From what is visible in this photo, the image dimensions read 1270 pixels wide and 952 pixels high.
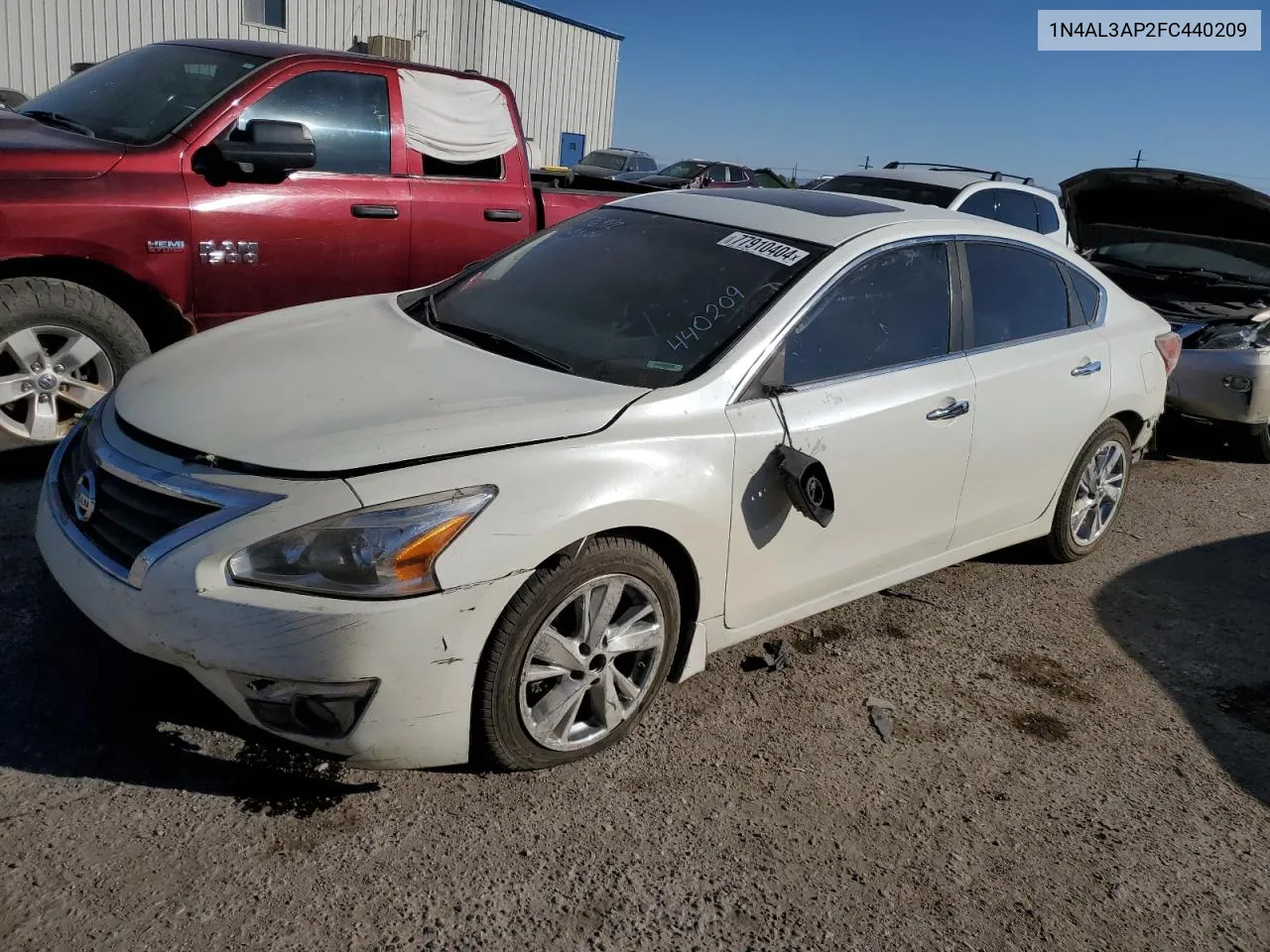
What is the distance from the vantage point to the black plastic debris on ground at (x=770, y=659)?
369 cm

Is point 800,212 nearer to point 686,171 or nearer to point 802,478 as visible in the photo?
point 802,478

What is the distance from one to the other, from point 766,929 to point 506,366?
5.59 ft

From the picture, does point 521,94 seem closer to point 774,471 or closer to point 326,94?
point 326,94

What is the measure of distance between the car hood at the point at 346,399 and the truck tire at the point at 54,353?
1.21 m

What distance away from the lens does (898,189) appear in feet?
31.2

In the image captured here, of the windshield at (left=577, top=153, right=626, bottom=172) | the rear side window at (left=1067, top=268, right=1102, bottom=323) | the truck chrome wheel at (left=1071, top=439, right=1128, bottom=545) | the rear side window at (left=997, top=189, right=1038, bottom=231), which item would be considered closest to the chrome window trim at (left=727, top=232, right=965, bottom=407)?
the rear side window at (left=1067, top=268, right=1102, bottom=323)

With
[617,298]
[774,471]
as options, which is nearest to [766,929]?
[774,471]

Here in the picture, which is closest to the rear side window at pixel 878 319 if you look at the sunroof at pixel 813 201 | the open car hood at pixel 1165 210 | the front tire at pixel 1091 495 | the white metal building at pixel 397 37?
the sunroof at pixel 813 201

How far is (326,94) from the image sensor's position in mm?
5246

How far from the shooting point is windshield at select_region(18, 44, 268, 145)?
Result: 16.0 ft

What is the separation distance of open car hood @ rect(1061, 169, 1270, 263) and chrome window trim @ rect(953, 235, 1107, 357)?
317 cm

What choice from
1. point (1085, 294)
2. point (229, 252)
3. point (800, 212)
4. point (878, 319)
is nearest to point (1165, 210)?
point (1085, 294)

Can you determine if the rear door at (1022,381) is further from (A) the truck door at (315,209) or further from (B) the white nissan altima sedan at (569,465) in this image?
(A) the truck door at (315,209)

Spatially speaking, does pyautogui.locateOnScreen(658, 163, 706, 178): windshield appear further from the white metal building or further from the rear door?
the rear door
